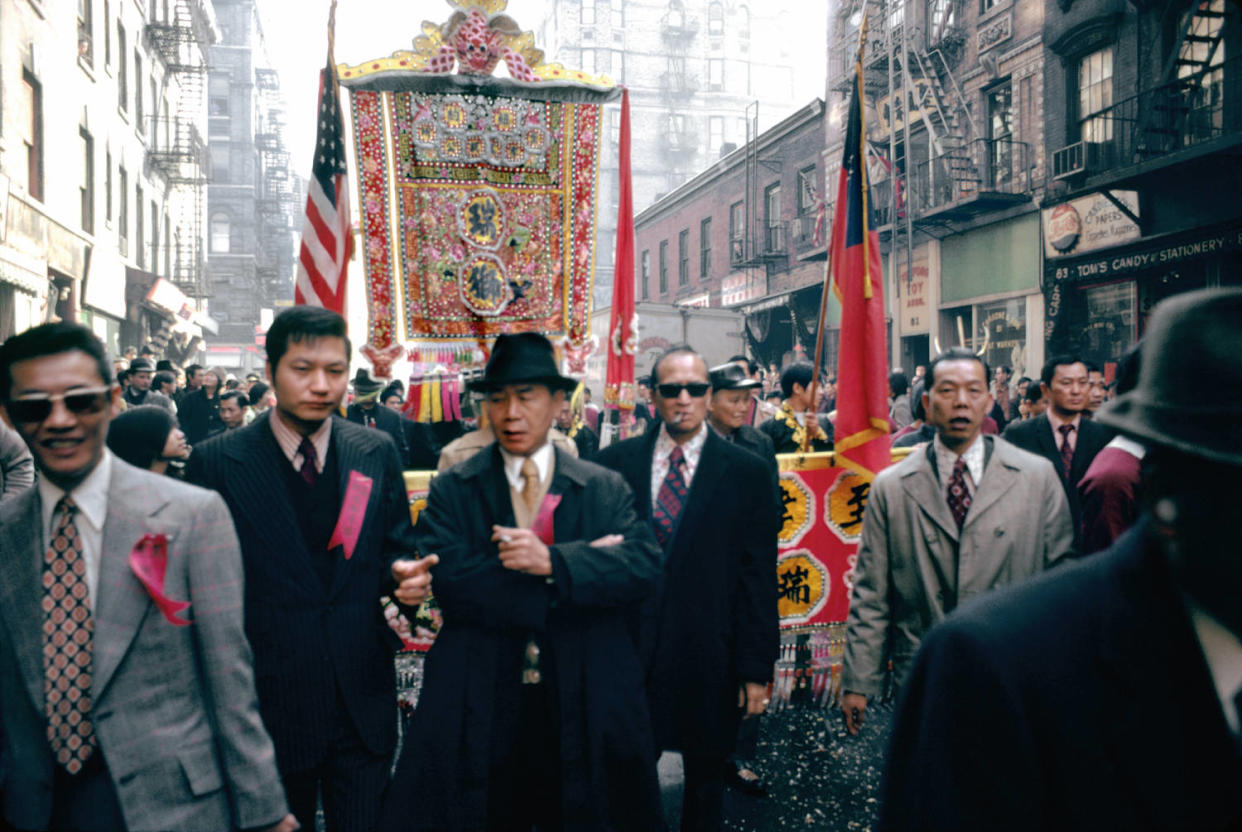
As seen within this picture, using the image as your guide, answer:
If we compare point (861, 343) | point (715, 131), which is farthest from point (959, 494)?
point (715, 131)

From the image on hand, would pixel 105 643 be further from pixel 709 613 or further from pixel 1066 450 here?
pixel 1066 450

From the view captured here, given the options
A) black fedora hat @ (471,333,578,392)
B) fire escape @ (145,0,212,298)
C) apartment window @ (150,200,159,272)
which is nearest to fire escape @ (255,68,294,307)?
fire escape @ (145,0,212,298)

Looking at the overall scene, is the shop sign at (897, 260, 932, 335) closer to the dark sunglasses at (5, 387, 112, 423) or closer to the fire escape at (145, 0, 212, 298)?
the dark sunglasses at (5, 387, 112, 423)

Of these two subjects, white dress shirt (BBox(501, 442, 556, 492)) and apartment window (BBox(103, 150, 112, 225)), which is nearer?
white dress shirt (BBox(501, 442, 556, 492))

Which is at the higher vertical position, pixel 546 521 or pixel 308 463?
pixel 308 463

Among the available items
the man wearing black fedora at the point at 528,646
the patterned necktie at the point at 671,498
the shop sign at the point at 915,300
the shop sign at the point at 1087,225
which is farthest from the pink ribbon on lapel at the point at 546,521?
the shop sign at the point at 915,300

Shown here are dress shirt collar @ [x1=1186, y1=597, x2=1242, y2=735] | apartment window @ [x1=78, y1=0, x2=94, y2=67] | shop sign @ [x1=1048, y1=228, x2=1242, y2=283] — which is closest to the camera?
dress shirt collar @ [x1=1186, y1=597, x2=1242, y2=735]

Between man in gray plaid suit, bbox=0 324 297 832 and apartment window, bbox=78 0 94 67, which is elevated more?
apartment window, bbox=78 0 94 67

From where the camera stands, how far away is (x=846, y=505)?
5.62 meters

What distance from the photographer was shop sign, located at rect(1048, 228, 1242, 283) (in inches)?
530

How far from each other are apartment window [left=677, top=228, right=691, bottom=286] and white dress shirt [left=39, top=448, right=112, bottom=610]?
1460 inches

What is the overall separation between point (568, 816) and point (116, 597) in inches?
61.8

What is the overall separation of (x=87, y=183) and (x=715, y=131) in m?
48.4

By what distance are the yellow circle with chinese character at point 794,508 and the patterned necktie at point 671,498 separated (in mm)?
1401
